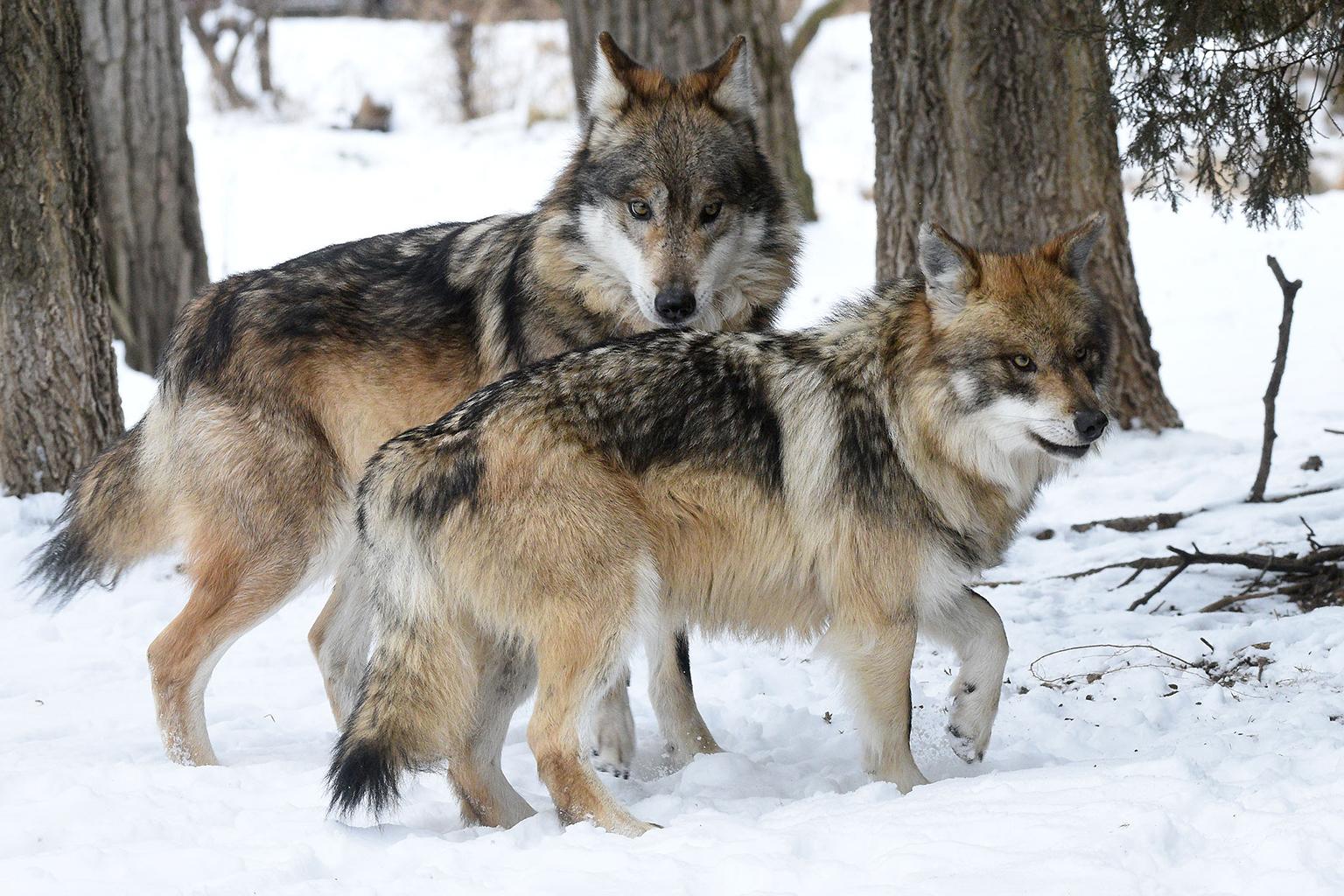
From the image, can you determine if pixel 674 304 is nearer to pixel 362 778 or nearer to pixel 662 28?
pixel 362 778

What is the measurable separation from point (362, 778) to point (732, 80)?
2.96m

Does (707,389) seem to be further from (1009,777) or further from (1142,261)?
(1142,261)

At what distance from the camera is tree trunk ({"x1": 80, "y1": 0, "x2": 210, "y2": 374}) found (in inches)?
358

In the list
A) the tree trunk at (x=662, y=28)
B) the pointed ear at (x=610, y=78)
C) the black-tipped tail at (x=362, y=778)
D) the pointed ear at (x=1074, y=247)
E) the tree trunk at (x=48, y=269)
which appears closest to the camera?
the black-tipped tail at (x=362, y=778)

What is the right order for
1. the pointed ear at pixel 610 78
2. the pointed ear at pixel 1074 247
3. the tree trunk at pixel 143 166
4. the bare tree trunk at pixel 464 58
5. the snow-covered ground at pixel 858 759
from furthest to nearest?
the bare tree trunk at pixel 464 58 → the tree trunk at pixel 143 166 → the pointed ear at pixel 610 78 → the pointed ear at pixel 1074 247 → the snow-covered ground at pixel 858 759

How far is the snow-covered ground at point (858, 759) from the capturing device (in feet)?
10.4

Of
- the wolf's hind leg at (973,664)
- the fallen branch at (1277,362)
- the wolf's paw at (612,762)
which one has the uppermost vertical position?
the fallen branch at (1277,362)

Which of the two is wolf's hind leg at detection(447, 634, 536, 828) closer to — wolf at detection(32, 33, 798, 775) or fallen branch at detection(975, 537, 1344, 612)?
wolf at detection(32, 33, 798, 775)

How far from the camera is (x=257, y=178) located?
17.3 meters

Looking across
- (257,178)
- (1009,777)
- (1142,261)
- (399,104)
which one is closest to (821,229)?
(1142,261)

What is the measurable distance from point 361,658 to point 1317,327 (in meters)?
8.97

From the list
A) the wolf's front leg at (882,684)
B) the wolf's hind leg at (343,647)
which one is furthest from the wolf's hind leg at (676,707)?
the wolf's hind leg at (343,647)

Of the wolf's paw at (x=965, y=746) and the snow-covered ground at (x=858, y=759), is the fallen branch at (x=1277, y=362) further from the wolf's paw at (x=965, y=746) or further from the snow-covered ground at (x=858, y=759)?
the wolf's paw at (x=965, y=746)

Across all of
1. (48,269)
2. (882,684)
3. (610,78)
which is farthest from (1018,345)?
(48,269)
